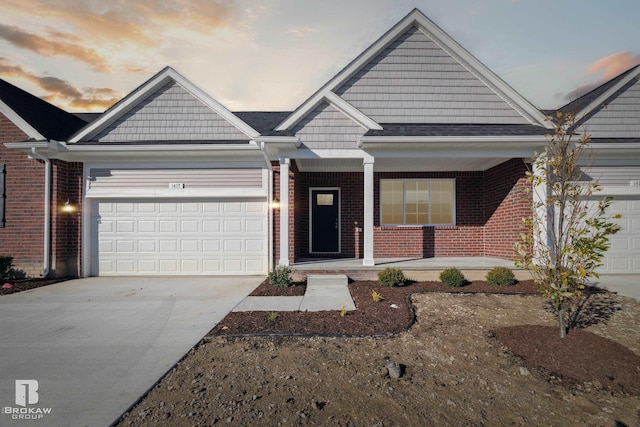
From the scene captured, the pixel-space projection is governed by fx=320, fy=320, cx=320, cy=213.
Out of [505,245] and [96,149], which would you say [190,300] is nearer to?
[96,149]

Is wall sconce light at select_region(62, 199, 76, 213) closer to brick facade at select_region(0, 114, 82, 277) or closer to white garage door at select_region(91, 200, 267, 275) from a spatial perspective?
brick facade at select_region(0, 114, 82, 277)

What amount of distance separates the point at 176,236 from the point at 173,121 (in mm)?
3365

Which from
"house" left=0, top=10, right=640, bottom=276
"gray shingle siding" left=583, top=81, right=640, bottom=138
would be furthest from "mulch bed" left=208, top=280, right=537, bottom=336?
"gray shingle siding" left=583, top=81, right=640, bottom=138

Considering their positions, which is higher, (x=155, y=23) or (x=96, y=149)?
(x=155, y=23)

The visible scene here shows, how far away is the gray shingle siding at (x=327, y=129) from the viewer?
343 inches

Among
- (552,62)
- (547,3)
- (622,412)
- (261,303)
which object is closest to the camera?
(622,412)

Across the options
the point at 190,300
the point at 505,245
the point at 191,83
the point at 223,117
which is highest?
the point at 191,83

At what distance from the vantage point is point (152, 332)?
464 cm

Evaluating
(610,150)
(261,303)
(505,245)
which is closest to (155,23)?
(261,303)

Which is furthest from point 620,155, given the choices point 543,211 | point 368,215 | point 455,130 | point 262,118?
point 262,118

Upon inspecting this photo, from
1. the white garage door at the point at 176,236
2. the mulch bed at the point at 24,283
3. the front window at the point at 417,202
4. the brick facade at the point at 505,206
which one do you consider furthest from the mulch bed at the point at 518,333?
the mulch bed at the point at 24,283

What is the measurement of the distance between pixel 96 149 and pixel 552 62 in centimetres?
1286

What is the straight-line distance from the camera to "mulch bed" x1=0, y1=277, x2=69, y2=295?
7.47 meters

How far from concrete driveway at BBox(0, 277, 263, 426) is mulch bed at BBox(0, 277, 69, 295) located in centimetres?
45
